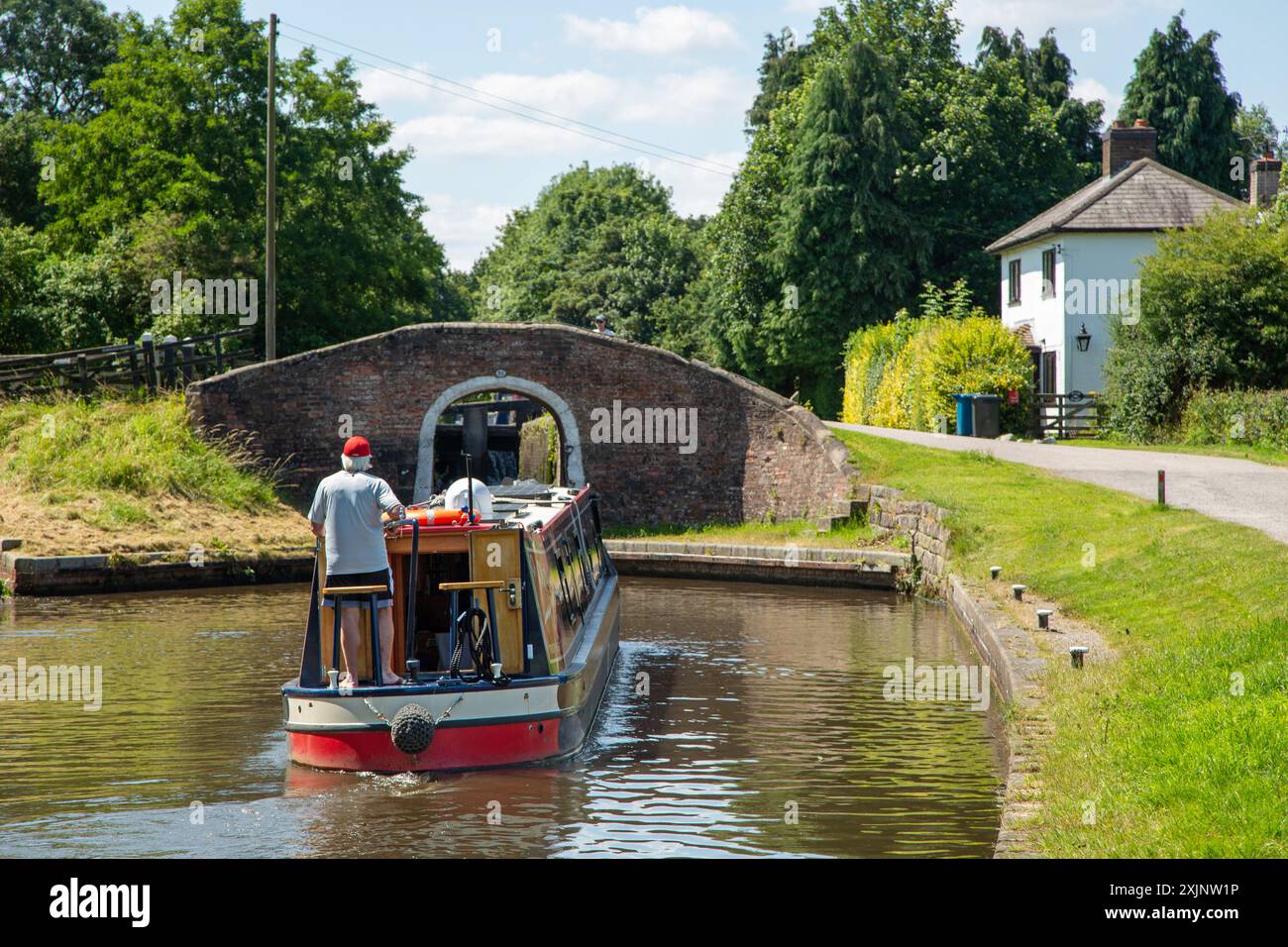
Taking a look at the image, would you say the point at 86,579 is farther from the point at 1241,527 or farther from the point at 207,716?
the point at 1241,527

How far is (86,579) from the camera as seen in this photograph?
59.9ft

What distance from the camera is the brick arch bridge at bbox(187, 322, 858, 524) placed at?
22.8 metres

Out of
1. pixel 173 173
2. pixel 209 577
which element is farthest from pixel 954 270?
pixel 209 577

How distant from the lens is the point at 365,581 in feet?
29.1

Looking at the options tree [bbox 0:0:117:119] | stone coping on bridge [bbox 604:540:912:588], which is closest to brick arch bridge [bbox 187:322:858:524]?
stone coping on bridge [bbox 604:540:912:588]

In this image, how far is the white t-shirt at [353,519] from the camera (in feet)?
28.6

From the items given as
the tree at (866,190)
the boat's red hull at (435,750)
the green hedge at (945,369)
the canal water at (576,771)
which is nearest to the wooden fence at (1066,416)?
the green hedge at (945,369)

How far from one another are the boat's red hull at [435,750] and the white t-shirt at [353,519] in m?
1.02

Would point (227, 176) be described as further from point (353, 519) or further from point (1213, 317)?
point (353, 519)

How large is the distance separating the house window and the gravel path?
801 cm

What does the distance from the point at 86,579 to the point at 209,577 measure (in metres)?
1.56

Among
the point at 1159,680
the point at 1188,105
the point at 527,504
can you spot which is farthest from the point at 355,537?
the point at 1188,105

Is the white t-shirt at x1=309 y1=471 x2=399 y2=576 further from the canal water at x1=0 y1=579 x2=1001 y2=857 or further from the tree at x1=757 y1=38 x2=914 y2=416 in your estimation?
the tree at x1=757 y1=38 x2=914 y2=416

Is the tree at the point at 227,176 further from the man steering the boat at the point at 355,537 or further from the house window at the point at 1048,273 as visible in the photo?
the man steering the boat at the point at 355,537
